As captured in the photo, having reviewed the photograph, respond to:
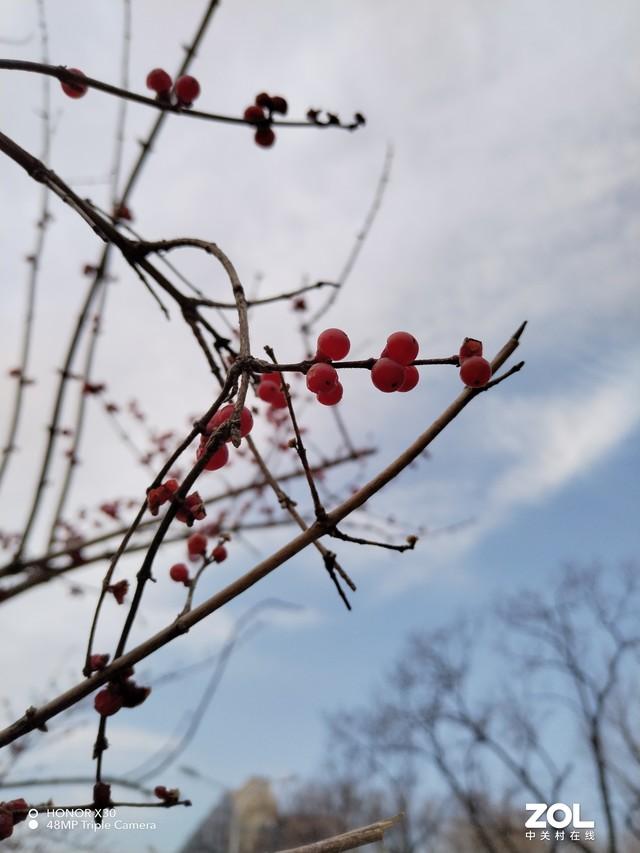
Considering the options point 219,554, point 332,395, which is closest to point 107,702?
point 219,554

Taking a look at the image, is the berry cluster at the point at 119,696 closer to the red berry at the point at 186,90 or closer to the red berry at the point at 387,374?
the red berry at the point at 387,374

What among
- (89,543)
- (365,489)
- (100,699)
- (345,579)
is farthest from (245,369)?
(89,543)

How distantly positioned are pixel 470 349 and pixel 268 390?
65 cm

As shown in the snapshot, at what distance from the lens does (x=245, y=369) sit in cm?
88

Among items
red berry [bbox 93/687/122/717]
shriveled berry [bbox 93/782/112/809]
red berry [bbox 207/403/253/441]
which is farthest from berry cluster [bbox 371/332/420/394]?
shriveled berry [bbox 93/782/112/809]

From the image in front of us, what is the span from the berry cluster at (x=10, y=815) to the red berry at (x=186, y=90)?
181 centimetres

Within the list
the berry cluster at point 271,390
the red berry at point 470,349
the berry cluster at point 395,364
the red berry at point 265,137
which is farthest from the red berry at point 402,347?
the red berry at point 265,137

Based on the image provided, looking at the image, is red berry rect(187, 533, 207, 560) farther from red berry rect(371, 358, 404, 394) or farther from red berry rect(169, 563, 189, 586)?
red berry rect(371, 358, 404, 394)

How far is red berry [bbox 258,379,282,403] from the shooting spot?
1.53 m

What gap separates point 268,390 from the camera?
1529mm

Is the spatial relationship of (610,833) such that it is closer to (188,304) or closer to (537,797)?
(537,797)

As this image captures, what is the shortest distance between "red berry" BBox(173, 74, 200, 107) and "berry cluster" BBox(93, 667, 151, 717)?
5.26ft

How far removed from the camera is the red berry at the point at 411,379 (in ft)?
3.72

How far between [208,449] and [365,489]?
245 mm
